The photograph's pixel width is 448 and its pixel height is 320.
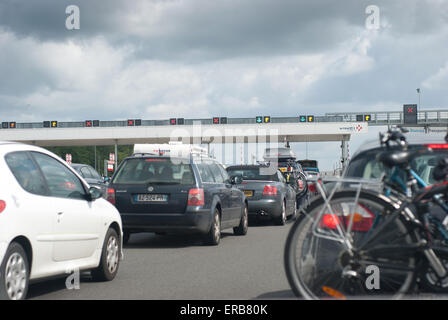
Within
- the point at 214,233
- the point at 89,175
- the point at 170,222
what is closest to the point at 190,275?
the point at 170,222

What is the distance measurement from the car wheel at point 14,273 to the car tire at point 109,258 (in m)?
1.78

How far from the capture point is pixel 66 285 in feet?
24.2

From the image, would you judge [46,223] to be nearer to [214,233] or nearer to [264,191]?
[214,233]

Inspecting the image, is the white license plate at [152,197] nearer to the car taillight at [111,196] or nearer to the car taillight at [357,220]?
the car taillight at [111,196]

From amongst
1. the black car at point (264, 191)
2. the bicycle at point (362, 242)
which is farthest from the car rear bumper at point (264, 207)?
the bicycle at point (362, 242)

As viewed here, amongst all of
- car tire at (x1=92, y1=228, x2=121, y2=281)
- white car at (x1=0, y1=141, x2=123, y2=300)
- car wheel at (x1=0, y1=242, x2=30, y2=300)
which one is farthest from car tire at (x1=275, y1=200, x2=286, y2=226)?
car wheel at (x1=0, y1=242, x2=30, y2=300)

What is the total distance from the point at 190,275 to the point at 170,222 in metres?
3.42

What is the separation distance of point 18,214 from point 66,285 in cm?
190

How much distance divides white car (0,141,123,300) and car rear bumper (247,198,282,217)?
30.9 feet

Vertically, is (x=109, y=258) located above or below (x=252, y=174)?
below

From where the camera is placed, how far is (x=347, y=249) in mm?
4809

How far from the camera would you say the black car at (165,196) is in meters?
11.6

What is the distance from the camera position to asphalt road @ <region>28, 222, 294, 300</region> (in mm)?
6762
